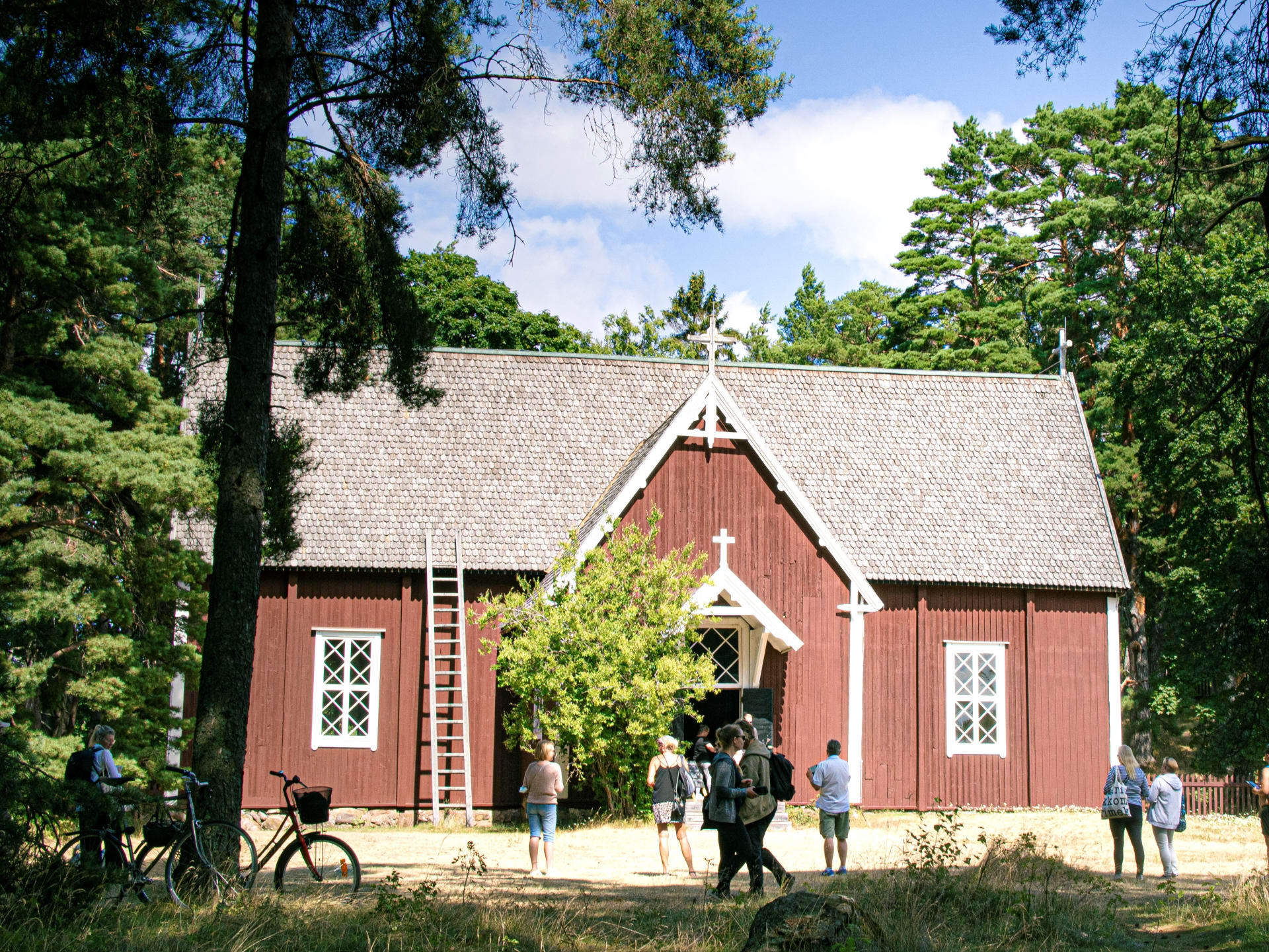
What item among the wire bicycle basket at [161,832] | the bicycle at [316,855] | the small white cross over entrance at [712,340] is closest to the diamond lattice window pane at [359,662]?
the small white cross over entrance at [712,340]

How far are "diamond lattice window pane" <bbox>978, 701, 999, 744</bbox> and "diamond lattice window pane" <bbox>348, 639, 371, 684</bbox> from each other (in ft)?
33.2

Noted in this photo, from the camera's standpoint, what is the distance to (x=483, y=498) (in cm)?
1961

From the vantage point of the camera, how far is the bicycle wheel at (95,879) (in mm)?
8617

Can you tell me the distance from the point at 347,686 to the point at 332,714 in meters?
0.49

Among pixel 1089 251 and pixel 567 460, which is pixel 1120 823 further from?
pixel 1089 251

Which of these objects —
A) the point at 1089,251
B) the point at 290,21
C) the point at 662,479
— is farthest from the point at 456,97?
the point at 1089,251

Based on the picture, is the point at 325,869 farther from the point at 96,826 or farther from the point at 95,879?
the point at 95,879

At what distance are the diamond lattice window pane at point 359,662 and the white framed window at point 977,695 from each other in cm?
947

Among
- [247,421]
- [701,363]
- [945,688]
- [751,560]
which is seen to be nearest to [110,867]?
[247,421]

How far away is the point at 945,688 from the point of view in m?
19.9

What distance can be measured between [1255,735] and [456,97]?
1783 cm

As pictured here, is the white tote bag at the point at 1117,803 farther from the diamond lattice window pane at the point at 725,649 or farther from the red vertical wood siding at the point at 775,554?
the diamond lattice window pane at the point at 725,649

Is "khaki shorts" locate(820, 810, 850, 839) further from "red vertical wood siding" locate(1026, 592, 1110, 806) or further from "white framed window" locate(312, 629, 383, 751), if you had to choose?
"red vertical wood siding" locate(1026, 592, 1110, 806)

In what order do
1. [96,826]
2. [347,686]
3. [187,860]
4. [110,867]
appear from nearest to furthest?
[110,867] < [187,860] < [96,826] < [347,686]
